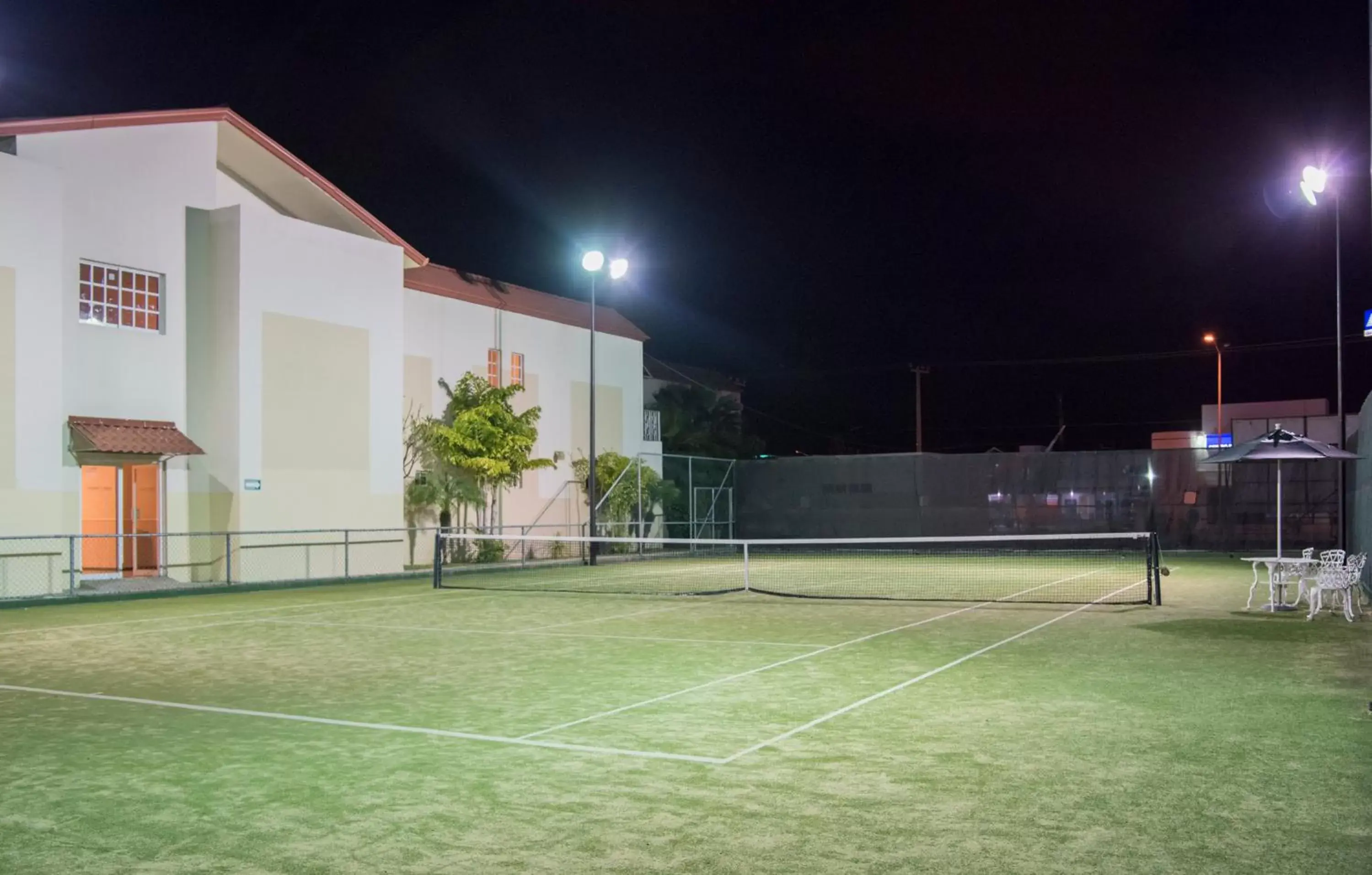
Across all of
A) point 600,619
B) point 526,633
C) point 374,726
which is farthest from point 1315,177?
point 374,726

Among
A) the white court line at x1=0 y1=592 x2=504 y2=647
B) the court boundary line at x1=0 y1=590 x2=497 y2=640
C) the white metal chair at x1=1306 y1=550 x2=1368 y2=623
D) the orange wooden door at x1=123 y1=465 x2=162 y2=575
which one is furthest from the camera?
the orange wooden door at x1=123 y1=465 x2=162 y2=575

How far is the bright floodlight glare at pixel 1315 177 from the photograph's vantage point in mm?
19594

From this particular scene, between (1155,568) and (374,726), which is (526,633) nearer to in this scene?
(374,726)

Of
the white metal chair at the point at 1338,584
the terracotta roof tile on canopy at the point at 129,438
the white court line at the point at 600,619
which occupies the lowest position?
the white court line at the point at 600,619

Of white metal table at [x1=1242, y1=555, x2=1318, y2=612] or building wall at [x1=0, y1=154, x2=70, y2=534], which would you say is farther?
building wall at [x1=0, y1=154, x2=70, y2=534]

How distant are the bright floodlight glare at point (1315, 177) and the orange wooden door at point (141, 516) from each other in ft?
70.8

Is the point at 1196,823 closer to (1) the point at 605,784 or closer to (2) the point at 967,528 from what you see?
(1) the point at 605,784

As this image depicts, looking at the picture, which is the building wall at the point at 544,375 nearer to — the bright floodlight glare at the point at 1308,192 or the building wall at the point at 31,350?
the building wall at the point at 31,350

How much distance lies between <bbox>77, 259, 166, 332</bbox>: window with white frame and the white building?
0.04 m

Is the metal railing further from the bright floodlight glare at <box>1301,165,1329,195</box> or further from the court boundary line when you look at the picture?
the bright floodlight glare at <box>1301,165,1329,195</box>

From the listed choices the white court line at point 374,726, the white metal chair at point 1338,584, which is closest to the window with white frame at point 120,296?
the white court line at point 374,726

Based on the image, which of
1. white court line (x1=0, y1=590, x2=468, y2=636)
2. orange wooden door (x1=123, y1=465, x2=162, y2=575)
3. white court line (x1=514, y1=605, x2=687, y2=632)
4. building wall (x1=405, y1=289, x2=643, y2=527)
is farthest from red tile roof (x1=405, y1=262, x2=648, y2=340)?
white court line (x1=514, y1=605, x2=687, y2=632)

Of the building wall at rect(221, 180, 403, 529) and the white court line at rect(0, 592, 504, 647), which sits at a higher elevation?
the building wall at rect(221, 180, 403, 529)

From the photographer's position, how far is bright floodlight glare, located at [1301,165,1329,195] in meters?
19.6
